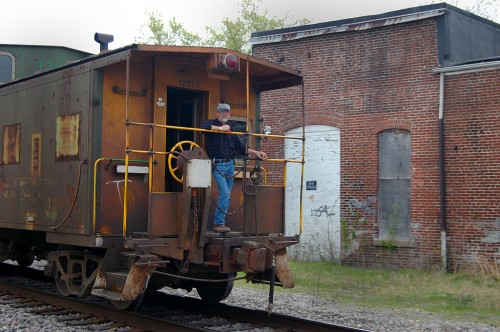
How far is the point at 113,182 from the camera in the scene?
309 inches

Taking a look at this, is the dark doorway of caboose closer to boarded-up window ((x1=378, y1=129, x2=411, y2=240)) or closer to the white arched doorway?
boarded-up window ((x1=378, y1=129, x2=411, y2=240))

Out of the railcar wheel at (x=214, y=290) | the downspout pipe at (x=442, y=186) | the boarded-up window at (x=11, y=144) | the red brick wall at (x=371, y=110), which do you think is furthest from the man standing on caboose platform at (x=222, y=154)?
the red brick wall at (x=371, y=110)

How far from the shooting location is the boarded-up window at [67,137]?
8.13 m

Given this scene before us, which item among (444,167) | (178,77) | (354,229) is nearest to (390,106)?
(444,167)

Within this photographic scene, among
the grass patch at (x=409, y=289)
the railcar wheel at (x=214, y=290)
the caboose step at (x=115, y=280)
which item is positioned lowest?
the grass patch at (x=409, y=289)

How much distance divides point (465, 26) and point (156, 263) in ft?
36.8

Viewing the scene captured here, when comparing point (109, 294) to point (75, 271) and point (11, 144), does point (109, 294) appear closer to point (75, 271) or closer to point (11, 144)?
point (75, 271)

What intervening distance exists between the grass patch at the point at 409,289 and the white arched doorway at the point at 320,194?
1110mm

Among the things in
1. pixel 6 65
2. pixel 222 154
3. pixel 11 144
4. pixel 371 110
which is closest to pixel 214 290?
pixel 222 154

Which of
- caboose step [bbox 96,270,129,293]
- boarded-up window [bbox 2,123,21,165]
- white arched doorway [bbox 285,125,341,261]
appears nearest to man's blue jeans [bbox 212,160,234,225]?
caboose step [bbox 96,270,129,293]

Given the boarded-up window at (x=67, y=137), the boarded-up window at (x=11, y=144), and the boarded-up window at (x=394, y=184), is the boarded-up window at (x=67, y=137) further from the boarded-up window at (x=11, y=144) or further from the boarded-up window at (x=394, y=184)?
the boarded-up window at (x=394, y=184)

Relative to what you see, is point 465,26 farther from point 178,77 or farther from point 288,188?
point 178,77

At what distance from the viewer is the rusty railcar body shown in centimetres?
734

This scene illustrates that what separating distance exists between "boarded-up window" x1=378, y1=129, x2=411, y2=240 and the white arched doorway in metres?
1.14
